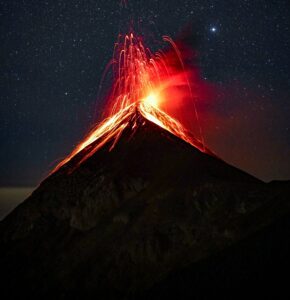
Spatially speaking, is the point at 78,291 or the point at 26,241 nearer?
the point at 78,291

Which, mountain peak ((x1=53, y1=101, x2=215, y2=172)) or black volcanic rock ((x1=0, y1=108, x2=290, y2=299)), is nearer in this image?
black volcanic rock ((x1=0, y1=108, x2=290, y2=299))

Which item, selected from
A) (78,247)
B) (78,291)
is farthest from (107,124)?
(78,291)

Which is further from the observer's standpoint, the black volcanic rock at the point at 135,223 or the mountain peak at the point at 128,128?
the mountain peak at the point at 128,128

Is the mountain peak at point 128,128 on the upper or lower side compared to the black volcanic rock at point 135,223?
upper

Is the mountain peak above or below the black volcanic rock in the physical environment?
above

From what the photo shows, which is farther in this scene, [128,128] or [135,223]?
[128,128]

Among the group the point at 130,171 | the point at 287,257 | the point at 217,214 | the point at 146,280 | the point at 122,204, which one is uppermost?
the point at 130,171

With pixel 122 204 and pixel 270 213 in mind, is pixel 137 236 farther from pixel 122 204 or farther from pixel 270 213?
pixel 270 213

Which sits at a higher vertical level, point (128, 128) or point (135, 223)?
point (128, 128)
